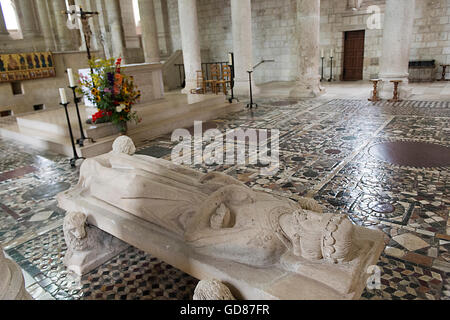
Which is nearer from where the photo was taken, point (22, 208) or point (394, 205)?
point (394, 205)

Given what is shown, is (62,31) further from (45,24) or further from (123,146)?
(123,146)

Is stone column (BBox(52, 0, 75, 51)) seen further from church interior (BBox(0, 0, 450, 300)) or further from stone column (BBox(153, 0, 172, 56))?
church interior (BBox(0, 0, 450, 300))

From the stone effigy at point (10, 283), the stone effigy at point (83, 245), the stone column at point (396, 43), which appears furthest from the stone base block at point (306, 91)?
the stone effigy at point (10, 283)

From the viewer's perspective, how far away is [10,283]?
1561 millimetres

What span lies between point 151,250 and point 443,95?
371 inches

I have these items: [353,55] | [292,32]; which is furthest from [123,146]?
[292,32]

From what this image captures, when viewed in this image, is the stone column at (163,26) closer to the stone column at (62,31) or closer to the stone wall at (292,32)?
the stone wall at (292,32)

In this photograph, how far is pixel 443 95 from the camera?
895 centimetres

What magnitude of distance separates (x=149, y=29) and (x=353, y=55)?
8.22 m

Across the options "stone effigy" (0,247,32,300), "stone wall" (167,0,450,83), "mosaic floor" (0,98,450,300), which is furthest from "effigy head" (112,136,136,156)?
"stone wall" (167,0,450,83)

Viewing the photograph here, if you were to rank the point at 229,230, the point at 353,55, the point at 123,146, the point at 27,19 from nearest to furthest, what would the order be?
the point at 229,230, the point at 123,146, the point at 353,55, the point at 27,19

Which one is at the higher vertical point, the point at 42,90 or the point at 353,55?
the point at 353,55

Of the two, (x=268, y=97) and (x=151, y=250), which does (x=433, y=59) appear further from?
(x=151, y=250)
